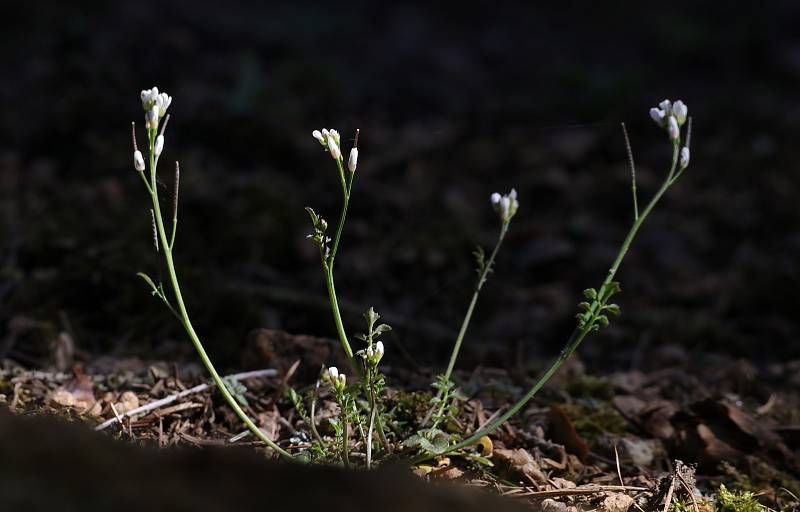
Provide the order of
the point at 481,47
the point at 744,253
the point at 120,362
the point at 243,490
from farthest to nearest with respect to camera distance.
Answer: the point at 481,47 → the point at 744,253 → the point at 120,362 → the point at 243,490

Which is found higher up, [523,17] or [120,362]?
[523,17]

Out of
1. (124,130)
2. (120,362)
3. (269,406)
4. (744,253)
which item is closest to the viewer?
(269,406)

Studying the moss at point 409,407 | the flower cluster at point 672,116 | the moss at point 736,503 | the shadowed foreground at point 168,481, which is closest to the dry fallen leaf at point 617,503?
the moss at point 736,503

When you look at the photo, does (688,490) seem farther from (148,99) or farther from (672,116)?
(148,99)

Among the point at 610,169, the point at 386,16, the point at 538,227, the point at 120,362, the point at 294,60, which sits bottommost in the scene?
the point at 120,362

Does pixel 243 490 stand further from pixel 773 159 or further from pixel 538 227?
pixel 773 159

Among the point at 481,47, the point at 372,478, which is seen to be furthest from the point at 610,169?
the point at 372,478

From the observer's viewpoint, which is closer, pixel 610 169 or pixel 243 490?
pixel 243 490
